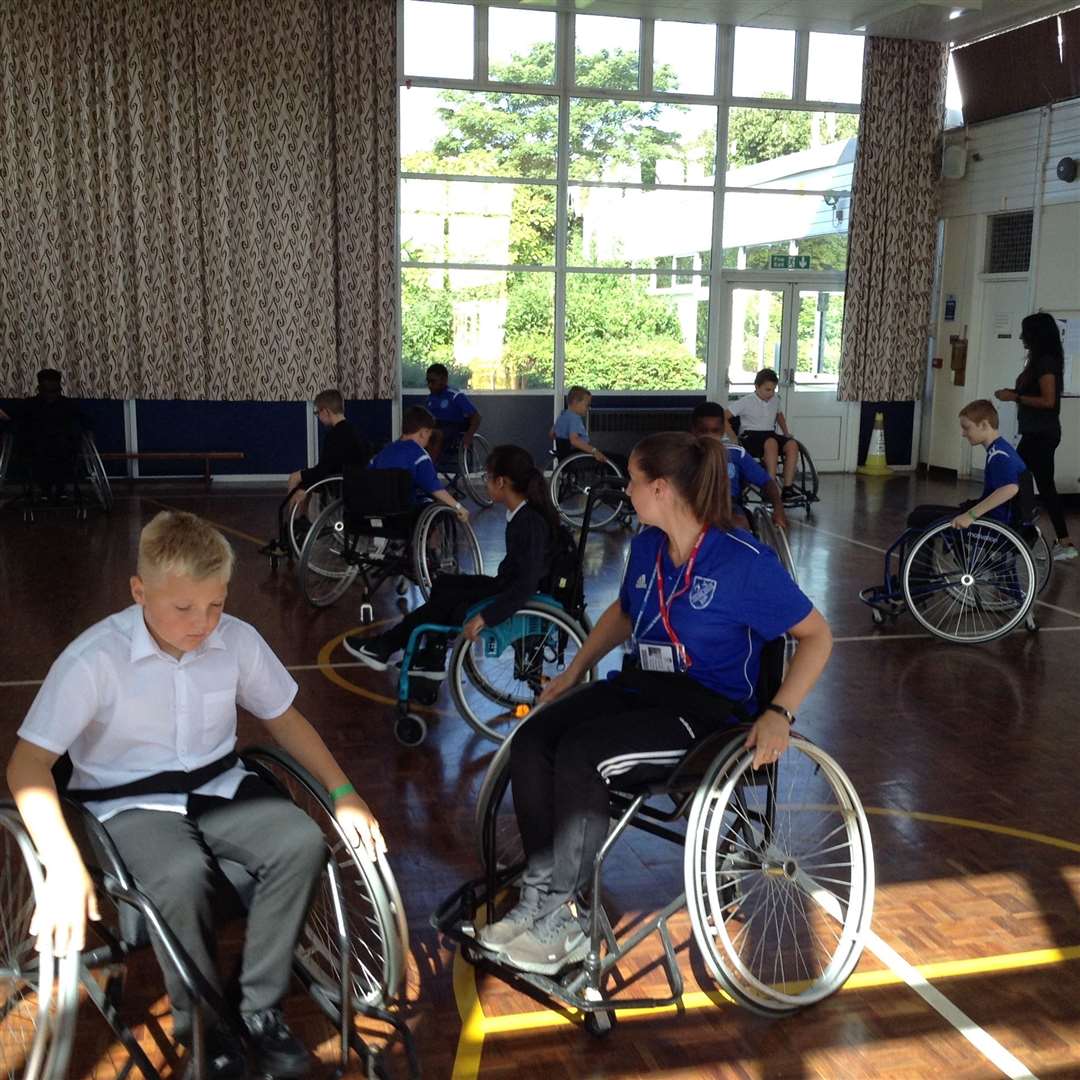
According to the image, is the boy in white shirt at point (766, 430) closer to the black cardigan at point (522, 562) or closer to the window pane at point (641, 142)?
the window pane at point (641, 142)

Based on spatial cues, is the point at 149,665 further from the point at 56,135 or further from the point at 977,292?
the point at 977,292

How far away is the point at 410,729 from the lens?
4.02 meters

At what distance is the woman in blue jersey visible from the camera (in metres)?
2.43

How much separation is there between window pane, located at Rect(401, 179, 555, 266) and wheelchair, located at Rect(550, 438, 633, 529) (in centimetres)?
296

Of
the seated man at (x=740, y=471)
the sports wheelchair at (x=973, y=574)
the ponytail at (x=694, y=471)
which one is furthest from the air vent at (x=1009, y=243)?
the ponytail at (x=694, y=471)

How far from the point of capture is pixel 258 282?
35.2 ft

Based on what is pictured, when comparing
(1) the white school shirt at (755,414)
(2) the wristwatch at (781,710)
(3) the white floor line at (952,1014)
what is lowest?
(3) the white floor line at (952,1014)

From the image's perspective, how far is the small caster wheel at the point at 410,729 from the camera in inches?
158

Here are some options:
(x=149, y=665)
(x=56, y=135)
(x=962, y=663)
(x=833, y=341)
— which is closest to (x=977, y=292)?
(x=833, y=341)

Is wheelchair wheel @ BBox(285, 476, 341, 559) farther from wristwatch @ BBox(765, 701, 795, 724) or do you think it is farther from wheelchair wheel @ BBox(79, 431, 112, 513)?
wristwatch @ BBox(765, 701, 795, 724)

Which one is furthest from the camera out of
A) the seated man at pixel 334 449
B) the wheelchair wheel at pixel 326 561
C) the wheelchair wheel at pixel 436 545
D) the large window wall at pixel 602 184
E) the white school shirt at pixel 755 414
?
the large window wall at pixel 602 184

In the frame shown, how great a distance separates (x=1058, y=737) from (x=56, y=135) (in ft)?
30.3

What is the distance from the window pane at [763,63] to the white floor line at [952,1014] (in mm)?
10563

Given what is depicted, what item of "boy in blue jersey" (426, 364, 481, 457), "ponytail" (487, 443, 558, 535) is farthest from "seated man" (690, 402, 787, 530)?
"boy in blue jersey" (426, 364, 481, 457)
